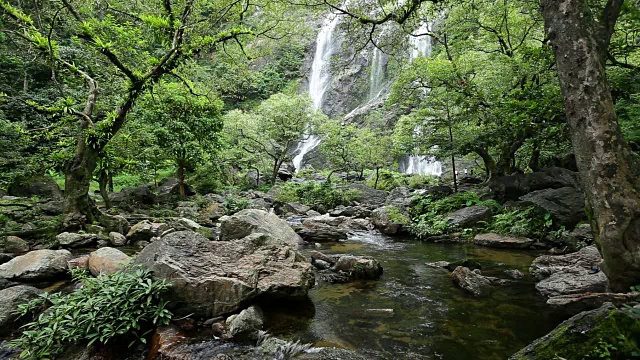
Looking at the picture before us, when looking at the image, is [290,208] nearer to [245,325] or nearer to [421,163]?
[245,325]

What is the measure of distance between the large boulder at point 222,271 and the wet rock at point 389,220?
7473 mm

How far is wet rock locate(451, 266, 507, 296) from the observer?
652cm

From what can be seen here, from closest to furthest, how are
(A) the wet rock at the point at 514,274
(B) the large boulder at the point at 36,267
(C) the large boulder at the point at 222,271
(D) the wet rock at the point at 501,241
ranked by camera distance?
(C) the large boulder at the point at 222,271 → (B) the large boulder at the point at 36,267 → (A) the wet rock at the point at 514,274 → (D) the wet rock at the point at 501,241

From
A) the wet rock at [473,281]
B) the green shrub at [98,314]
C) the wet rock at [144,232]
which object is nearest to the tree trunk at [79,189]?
the wet rock at [144,232]

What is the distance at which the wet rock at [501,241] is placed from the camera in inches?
402

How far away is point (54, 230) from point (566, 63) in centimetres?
1200

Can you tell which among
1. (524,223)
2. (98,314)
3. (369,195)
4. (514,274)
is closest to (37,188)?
(98,314)

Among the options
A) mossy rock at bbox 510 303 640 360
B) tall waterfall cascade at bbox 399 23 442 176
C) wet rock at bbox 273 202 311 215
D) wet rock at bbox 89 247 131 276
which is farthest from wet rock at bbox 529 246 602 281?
tall waterfall cascade at bbox 399 23 442 176

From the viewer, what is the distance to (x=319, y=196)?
20.2 meters

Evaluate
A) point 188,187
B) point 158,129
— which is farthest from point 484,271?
point 188,187

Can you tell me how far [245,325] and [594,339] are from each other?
3.75 m

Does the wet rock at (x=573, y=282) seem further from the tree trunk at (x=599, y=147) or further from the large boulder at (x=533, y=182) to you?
the large boulder at (x=533, y=182)

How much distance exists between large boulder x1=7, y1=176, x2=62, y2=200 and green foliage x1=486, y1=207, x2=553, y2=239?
17.4 metres

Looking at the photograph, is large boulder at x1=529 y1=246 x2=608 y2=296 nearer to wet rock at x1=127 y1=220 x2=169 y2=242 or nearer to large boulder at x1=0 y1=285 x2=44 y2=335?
large boulder at x1=0 y1=285 x2=44 y2=335
